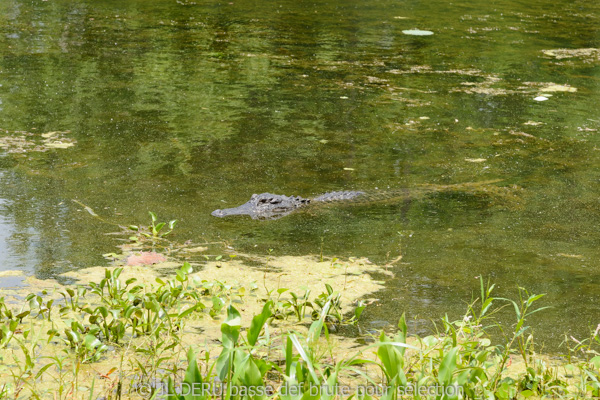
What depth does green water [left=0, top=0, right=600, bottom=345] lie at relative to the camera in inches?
133

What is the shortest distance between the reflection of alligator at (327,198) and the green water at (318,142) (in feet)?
0.22

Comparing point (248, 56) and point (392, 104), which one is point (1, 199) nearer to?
point (392, 104)

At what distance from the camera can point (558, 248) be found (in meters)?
3.55

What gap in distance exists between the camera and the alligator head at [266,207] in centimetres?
379

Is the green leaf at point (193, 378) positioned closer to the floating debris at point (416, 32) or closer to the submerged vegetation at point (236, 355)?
the submerged vegetation at point (236, 355)

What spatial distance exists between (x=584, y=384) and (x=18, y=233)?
2.66 metres

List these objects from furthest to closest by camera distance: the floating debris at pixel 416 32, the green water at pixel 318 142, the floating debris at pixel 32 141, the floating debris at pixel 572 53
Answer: the floating debris at pixel 416 32
the floating debris at pixel 572 53
the floating debris at pixel 32 141
the green water at pixel 318 142

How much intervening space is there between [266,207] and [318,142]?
4.43 feet

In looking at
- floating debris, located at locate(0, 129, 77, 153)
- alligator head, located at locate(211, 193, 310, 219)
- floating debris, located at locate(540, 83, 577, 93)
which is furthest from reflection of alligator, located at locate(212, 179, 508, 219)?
floating debris, located at locate(540, 83, 577, 93)

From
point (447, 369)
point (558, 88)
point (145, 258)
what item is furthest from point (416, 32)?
point (447, 369)

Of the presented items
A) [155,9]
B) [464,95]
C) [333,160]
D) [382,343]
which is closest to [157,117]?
[333,160]

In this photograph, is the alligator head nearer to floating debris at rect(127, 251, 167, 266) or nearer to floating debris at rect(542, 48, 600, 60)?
floating debris at rect(127, 251, 167, 266)

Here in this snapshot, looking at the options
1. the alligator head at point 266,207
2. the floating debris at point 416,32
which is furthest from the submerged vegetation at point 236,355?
the floating debris at point 416,32

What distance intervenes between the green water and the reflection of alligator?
66mm
